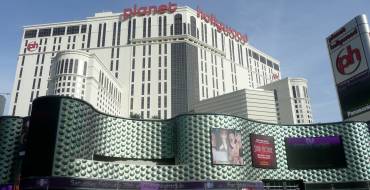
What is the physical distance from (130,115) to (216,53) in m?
56.9

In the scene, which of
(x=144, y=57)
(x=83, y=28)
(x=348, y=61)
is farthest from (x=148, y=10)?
(x=348, y=61)

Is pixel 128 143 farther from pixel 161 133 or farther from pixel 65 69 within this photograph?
pixel 65 69

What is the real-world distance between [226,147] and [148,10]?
124m

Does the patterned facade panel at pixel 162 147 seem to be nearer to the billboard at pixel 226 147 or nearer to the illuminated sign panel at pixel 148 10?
the billboard at pixel 226 147

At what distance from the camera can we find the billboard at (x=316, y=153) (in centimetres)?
6656

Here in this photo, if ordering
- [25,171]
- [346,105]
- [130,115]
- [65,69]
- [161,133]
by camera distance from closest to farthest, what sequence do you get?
[25,171] → [161,133] → [346,105] → [65,69] → [130,115]

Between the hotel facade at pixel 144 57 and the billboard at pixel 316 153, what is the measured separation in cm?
8478

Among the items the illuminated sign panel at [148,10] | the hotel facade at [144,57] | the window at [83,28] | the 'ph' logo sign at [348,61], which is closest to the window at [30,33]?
the hotel facade at [144,57]

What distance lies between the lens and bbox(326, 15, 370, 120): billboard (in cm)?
7238

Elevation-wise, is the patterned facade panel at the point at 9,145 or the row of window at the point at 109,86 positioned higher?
the row of window at the point at 109,86

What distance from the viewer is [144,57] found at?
6467 inches

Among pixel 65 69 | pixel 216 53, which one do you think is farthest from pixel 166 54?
pixel 65 69

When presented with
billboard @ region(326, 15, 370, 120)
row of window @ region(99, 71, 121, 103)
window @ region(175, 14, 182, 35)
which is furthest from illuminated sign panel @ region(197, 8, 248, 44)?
billboard @ region(326, 15, 370, 120)

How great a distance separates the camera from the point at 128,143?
5984cm
